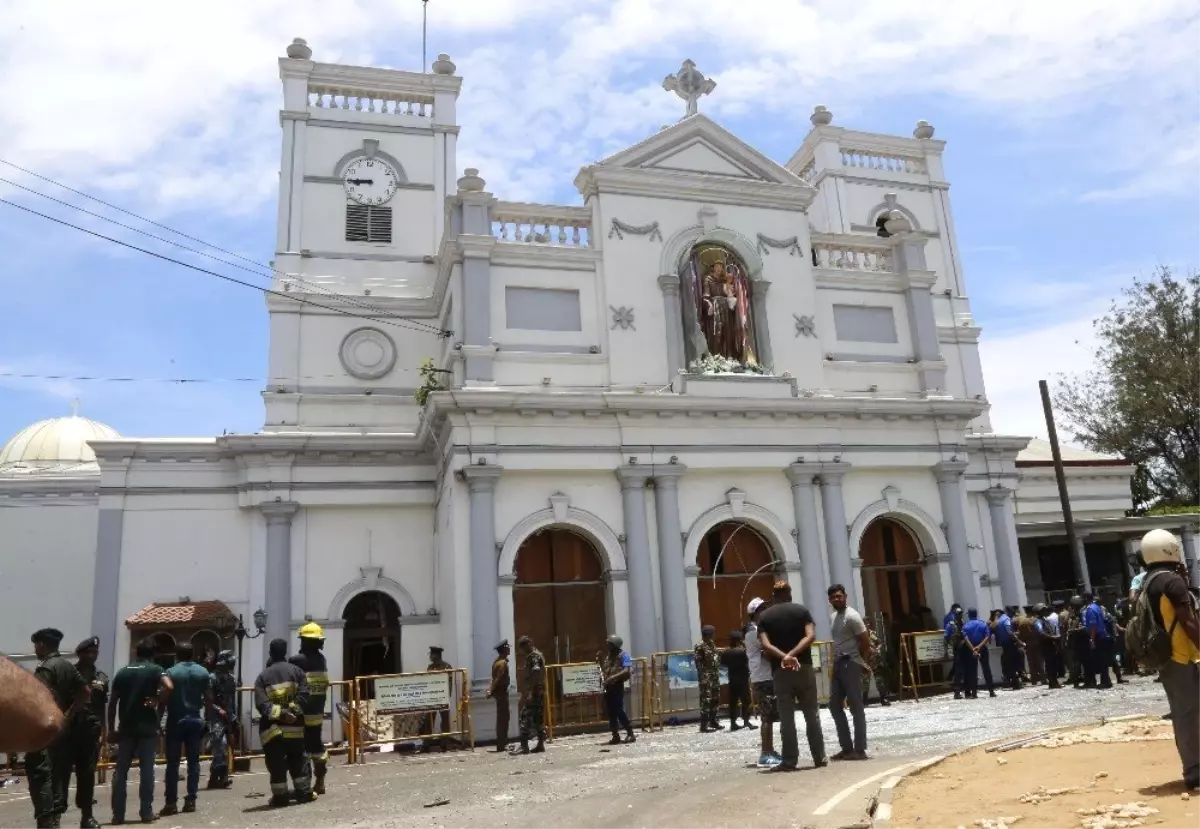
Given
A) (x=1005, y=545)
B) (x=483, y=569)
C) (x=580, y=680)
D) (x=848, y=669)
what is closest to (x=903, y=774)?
(x=848, y=669)

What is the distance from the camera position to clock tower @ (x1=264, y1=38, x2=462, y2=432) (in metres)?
23.1

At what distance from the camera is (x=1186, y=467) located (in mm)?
39688

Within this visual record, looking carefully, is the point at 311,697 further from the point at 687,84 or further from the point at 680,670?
the point at 687,84

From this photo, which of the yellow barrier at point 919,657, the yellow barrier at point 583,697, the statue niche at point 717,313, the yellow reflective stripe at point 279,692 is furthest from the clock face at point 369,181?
the yellow reflective stripe at point 279,692

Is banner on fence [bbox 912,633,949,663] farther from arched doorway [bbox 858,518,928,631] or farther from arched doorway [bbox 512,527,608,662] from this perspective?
arched doorway [bbox 512,527,608,662]

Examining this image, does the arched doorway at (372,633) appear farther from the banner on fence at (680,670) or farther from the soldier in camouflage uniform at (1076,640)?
the soldier in camouflage uniform at (1076,640)

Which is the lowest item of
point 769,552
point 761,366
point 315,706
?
point 315,706

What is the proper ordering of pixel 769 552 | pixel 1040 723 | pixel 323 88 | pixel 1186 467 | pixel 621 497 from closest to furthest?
pixel 1040 723 → pixel 621 497 → pixel 769 552 → pixel 323 88 → pixel 1186 467

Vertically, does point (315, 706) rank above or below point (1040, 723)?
above

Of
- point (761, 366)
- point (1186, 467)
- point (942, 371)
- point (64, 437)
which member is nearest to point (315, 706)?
point (761, 366)

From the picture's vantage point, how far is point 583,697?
1767cm

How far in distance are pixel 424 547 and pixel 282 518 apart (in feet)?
10.6

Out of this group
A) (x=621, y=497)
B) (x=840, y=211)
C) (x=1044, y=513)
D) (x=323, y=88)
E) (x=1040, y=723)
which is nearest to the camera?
(x=1040, y=723)

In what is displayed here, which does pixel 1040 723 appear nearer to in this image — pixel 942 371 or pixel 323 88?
pixel 942 371
